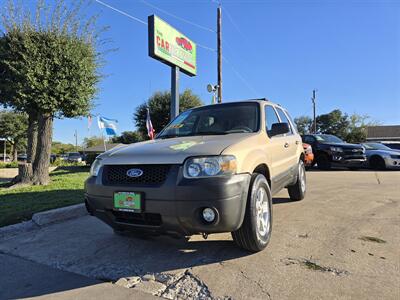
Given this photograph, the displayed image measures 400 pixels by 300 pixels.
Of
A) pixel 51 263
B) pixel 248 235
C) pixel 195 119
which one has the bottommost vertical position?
pixel 51 263

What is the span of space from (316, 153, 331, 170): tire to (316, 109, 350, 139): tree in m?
58.5

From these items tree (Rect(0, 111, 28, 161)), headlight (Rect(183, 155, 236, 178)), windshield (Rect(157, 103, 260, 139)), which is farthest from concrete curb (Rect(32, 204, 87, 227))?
tree (Rect(0, 111, 28, 161))

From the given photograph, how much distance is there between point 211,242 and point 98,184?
1.55 meters

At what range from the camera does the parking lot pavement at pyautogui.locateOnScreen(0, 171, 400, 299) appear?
2.98 meters

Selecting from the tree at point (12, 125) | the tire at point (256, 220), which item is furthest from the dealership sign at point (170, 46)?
the tree at point (12, 125)

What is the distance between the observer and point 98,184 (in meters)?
3.72

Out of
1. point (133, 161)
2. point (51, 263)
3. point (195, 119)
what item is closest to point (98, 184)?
point (133, 161)

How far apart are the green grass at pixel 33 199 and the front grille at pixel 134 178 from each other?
8.46 ft

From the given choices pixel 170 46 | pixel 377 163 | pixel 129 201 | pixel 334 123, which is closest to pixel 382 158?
pixel 377 163

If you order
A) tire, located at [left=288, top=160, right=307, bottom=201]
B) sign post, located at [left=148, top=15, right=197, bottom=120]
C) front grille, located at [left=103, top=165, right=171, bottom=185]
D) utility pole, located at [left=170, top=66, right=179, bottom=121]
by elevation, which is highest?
sign post, located at [left=148, top=15, right=197, bottom=120]

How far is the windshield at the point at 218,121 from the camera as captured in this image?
14.8 ft

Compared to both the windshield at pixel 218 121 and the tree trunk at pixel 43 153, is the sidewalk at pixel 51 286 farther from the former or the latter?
the tree trunk at pixel 43 153

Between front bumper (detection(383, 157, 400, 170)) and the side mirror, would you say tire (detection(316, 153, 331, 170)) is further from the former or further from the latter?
the side mirror

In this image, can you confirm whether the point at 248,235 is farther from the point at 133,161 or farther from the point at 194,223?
the point at 133,161
